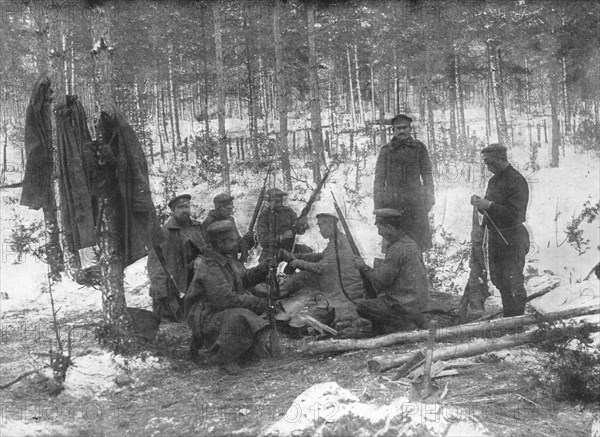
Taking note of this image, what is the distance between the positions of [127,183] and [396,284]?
2830 mm

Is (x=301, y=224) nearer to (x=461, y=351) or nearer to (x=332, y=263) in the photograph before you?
(x=332, y=263)

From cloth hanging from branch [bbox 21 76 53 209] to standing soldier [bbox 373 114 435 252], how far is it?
3954 mm

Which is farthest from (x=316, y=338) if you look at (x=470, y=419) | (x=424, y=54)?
(x=424, y=54)

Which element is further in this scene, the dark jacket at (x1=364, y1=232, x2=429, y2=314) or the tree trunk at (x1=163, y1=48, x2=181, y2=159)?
the tree trunk at (x1=163, y1=48, x2=181, y2=159)

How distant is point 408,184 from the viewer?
6.98m

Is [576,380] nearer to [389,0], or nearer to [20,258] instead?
[389,0]

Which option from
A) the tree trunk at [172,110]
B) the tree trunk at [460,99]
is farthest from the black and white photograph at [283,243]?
the tree trunk at [460,99]

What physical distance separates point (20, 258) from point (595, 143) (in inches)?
366

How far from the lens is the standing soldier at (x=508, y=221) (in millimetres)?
5758

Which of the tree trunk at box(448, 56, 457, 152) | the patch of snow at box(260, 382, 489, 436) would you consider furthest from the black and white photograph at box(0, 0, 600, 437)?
→ the tree trunk at box(448, 56, 457, 152)

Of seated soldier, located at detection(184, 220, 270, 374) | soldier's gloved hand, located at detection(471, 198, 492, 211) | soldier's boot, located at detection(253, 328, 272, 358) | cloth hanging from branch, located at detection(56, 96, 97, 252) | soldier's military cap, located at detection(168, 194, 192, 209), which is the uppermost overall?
cloth hanging from branch, located at detection(56, 96, 97, 252)

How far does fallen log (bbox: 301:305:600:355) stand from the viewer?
5.03 meters

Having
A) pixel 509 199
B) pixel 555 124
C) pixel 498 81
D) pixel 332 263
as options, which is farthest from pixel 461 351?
pixel 555 124

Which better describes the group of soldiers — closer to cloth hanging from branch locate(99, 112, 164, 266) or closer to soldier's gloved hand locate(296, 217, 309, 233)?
soldier's gloved hand locate(296, 217, 309, 233)
